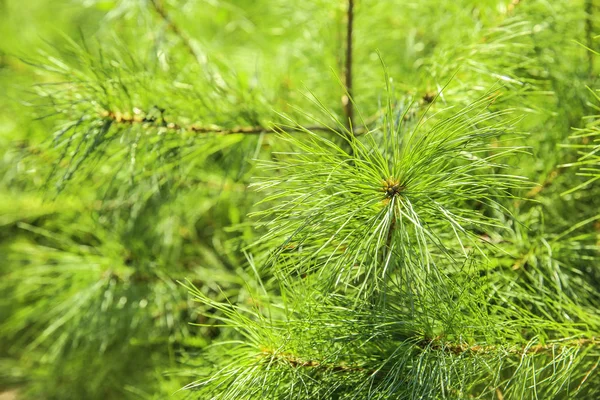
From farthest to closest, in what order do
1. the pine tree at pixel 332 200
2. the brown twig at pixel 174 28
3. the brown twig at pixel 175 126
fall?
the brown twig at pixel 174 28
the brown twig at pixel 175 126
the pine tree at pixel 332 200

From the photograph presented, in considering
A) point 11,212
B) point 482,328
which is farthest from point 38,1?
point 482,328

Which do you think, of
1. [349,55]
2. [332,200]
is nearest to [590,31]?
[349,55]

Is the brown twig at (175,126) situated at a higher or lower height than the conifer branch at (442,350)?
higher

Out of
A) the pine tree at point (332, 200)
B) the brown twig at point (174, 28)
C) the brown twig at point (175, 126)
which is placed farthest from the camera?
the brown twig at point (174, 28)

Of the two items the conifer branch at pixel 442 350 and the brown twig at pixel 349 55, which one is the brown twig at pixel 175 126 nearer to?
the brown twig at pixel 349 55

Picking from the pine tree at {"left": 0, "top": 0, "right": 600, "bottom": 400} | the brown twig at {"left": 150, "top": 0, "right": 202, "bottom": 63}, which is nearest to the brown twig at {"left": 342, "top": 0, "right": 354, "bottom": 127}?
the pine tree at {"left": 0, "top": 0, "right": 600, "bottom": 400}

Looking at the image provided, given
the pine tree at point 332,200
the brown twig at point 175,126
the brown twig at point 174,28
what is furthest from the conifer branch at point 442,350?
the brown twig at point 174,28

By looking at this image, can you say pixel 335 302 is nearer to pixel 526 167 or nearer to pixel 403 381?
pixel 403 381

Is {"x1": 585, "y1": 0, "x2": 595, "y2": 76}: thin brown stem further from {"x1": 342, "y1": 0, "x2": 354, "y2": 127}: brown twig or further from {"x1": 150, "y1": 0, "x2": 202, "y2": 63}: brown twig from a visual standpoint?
{"x1": 150, "y1": 0, "x2": 202, "y2": 63}: brown twig
